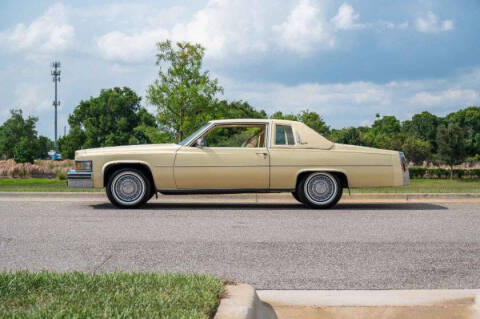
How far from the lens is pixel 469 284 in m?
4.57

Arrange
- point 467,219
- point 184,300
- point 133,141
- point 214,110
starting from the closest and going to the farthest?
point 184,300
point 467,219
point 214,110
point 133,141

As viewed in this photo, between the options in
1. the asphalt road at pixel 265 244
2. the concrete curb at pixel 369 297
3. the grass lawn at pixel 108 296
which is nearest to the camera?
the grass lawn at pixel 108 296

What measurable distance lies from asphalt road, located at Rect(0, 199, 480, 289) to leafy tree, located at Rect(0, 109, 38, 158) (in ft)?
254

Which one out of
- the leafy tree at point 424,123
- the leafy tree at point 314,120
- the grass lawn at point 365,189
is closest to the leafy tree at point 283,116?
the leafy tree at point 314,120

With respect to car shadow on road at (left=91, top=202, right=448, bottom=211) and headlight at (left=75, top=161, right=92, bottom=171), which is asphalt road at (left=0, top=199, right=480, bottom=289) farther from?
headlight at (left=75, top=161, right=92, bottom=171)

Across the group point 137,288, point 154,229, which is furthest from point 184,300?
point 154,229

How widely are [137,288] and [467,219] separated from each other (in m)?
6.76

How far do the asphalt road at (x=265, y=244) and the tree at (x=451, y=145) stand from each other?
145 feet

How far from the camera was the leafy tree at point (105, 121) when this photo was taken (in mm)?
80938

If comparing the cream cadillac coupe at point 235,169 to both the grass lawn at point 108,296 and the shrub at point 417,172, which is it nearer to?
the grass lawn at point 108,296

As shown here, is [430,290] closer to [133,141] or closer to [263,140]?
[263,140]

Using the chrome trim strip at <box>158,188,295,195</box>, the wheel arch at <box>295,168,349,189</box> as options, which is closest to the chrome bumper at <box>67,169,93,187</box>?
the chrome trim strip at <box>158,188,295,195</box>

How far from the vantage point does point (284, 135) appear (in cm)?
1043

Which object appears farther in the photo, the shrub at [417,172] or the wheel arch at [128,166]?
the shrub at [417,172]
